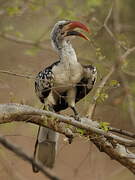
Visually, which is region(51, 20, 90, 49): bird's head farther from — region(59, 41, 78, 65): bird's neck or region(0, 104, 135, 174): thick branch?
region(0, 104, 135, 174): thick branch

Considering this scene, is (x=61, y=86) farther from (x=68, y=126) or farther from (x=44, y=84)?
(x=68, y=126)

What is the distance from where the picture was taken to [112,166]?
31.2 feet

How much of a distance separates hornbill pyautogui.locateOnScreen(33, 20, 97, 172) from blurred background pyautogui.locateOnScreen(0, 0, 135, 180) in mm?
548

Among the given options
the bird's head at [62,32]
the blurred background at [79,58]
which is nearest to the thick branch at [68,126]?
the bird's head at [62,32]

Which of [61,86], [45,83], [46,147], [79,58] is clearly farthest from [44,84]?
[79,58]

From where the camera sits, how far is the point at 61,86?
4938 mm

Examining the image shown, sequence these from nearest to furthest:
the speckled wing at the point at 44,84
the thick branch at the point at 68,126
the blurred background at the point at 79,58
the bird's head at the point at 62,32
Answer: the thick branch at the point at 68,126 < the speckled wing at the point at 44,84 < the bird's head at the point at 62,32 < the blurred background at the point at 79,58

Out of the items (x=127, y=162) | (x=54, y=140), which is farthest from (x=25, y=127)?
(x=127, y=162)

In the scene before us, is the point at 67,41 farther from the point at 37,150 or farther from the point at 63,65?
the point at 37,150

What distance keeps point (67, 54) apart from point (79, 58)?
2.38 metres

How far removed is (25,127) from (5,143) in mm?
2117

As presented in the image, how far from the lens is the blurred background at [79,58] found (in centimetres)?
695

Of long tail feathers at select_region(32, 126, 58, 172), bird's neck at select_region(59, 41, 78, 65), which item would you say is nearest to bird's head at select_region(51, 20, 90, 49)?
bird's neck at select_region(59, 41, 78, 65)

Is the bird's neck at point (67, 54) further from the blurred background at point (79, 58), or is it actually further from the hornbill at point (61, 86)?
the blurred background at point (79, 58)
